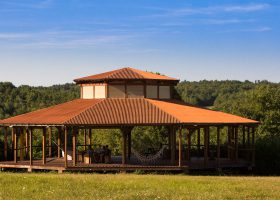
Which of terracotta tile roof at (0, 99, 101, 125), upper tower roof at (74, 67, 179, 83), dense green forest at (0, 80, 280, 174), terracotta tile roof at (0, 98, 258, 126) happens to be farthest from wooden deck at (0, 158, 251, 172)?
upper tower roof at (74, 67, 179, 83)

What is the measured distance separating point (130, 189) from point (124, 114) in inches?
392

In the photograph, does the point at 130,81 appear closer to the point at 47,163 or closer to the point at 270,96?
the point at 47,163

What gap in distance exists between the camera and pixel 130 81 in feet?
Result: 106

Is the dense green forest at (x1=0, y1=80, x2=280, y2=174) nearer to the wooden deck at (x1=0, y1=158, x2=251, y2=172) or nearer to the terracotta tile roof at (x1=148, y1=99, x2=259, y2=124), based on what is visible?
the wooden deck at (x1=0, y1=158, x2=251, y2=172)

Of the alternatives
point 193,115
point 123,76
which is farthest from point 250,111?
point 193,115

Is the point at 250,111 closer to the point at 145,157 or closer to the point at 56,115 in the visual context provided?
the point at 145,157

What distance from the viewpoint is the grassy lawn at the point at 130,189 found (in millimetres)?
17922

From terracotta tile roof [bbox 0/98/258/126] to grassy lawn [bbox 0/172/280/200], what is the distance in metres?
5.47

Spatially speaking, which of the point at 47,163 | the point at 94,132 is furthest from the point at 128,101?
the point at 94,132

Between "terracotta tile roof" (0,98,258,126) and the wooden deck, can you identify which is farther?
"terracotta tile roof" (0,98,258,126)

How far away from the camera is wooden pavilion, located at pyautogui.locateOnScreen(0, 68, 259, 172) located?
28.0m

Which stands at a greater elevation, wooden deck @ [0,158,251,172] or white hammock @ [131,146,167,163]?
white hammock @ [131,146,167,163]

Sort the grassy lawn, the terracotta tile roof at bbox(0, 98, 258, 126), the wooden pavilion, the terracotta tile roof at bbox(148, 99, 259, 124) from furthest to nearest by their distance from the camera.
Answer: the terracotta tile roof at bbox(148, 99, 259, 124) < the terracotta tile roof at bbox(0, 98, 258, 126) < the wooden pavilion < the grassy lawn

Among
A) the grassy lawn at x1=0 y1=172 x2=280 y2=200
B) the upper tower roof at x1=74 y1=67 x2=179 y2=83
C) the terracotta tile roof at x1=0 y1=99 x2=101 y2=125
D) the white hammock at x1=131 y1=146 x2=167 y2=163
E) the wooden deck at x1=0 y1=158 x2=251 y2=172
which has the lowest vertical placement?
the wooden deck at x1=0 y1=158 x2=251 y2=172
